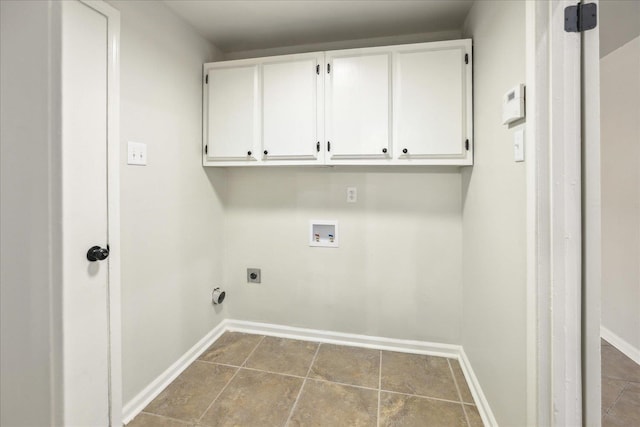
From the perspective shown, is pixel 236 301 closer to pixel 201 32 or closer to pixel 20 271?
pixel 20 271

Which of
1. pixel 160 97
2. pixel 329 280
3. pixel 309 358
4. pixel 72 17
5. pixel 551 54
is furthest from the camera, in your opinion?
pixel 329 280

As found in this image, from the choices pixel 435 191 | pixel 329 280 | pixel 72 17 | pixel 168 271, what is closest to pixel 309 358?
pixel 329 280

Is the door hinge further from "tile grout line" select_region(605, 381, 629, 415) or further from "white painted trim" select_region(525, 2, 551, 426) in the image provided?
"tile grout line" select_region(605, 381, 629, 415)

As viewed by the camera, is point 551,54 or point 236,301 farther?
point 236,301

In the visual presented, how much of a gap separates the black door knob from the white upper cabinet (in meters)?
1.01

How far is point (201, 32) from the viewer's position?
2.12 m

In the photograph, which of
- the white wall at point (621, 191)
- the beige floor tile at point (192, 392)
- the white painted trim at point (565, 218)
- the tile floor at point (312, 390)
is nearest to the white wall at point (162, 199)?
the beige floor tile at point (192, 392)

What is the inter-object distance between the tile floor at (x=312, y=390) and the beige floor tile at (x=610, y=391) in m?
Answer: 0.71

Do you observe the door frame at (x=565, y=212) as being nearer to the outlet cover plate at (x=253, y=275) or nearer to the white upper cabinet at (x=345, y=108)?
the white upper cabinet at (x=345, y=108)

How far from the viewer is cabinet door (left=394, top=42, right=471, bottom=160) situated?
70.6 inches

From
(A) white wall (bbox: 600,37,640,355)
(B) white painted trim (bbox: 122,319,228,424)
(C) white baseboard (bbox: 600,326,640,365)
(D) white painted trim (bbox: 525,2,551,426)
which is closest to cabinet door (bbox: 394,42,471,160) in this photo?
(D) white painted trim (bbox: 525,2,551,426)

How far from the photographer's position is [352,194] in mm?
2232

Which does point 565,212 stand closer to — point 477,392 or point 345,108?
point 477,392

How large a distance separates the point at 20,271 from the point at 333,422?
1598mm
